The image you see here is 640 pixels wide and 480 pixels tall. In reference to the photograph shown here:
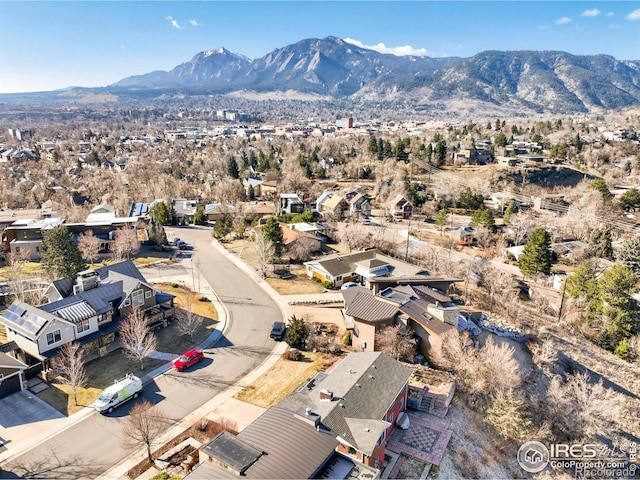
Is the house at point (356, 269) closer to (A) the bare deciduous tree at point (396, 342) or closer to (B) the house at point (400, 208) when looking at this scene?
(A) the bare deciduous tree at point (396, 342)

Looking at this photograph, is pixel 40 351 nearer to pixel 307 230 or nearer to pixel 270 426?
pixel 270 426

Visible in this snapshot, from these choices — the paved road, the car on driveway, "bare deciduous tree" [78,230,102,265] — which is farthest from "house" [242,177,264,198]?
the car on driveway

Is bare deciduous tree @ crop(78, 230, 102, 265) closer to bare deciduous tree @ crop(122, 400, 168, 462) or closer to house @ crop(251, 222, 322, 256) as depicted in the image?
house @ crop(251, 222, 322, 256)

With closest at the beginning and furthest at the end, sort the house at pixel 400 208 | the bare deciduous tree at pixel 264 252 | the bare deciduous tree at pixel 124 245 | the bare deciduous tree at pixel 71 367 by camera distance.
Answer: the bare deciduous tree at pixel 71 367 < the bare deciduous tree at pixel 264 252 < the bare deciduous tree at pixel 124 245 < the house at pixel 400 208

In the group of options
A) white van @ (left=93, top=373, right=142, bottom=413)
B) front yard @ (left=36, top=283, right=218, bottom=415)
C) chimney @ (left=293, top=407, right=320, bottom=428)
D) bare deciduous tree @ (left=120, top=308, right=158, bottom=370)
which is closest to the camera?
chimney @ (left=293, top=407, right=320, bottom=428)

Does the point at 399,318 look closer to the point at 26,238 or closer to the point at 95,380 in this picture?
the point at 95,380

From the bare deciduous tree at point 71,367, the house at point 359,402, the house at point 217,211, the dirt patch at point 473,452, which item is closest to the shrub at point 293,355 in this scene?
the house at point 359,402

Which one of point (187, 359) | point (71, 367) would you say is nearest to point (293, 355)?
point (187, 359)
